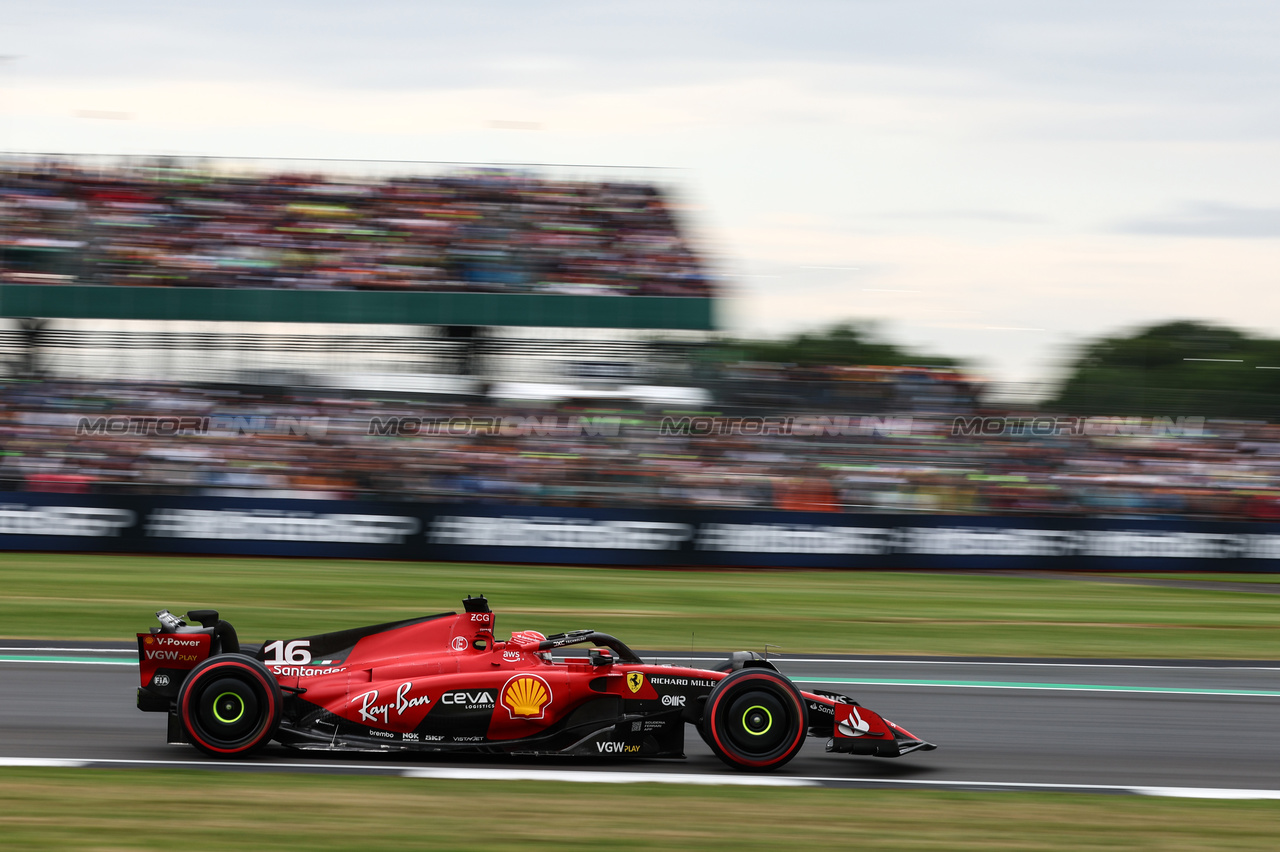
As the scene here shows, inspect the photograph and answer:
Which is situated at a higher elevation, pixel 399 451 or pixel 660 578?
pixel 399 451

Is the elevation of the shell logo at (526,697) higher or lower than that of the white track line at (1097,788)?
higher

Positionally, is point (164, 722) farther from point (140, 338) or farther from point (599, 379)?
Result: point (140, 338)

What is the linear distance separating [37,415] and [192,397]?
83.3 inches

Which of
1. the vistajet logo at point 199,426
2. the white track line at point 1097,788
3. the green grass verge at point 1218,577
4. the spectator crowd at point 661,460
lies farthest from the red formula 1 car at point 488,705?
the vistajet logo at point 199,426

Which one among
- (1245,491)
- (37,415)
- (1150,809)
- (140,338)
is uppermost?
(140,338)

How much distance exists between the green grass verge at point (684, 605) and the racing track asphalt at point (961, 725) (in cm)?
104

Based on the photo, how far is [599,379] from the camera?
19.3 m

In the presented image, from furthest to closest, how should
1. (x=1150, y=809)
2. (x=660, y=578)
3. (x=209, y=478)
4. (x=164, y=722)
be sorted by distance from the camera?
(x=209, y=478)
(x=660, y=578)
(x=164, y=722)
(x=1150, y=809)

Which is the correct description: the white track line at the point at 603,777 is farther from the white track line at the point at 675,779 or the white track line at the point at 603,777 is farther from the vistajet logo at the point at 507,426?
the vistajet logo at the point at 507,426

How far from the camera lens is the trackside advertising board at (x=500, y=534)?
15961 mm

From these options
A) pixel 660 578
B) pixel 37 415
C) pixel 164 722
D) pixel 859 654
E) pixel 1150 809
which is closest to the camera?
pixel 1150 809

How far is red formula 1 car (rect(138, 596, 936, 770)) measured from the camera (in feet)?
18.3

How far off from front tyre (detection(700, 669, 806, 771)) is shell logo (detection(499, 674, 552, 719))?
2.31 feet

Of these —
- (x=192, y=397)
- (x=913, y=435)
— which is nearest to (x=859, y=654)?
(x=913, y=435)
